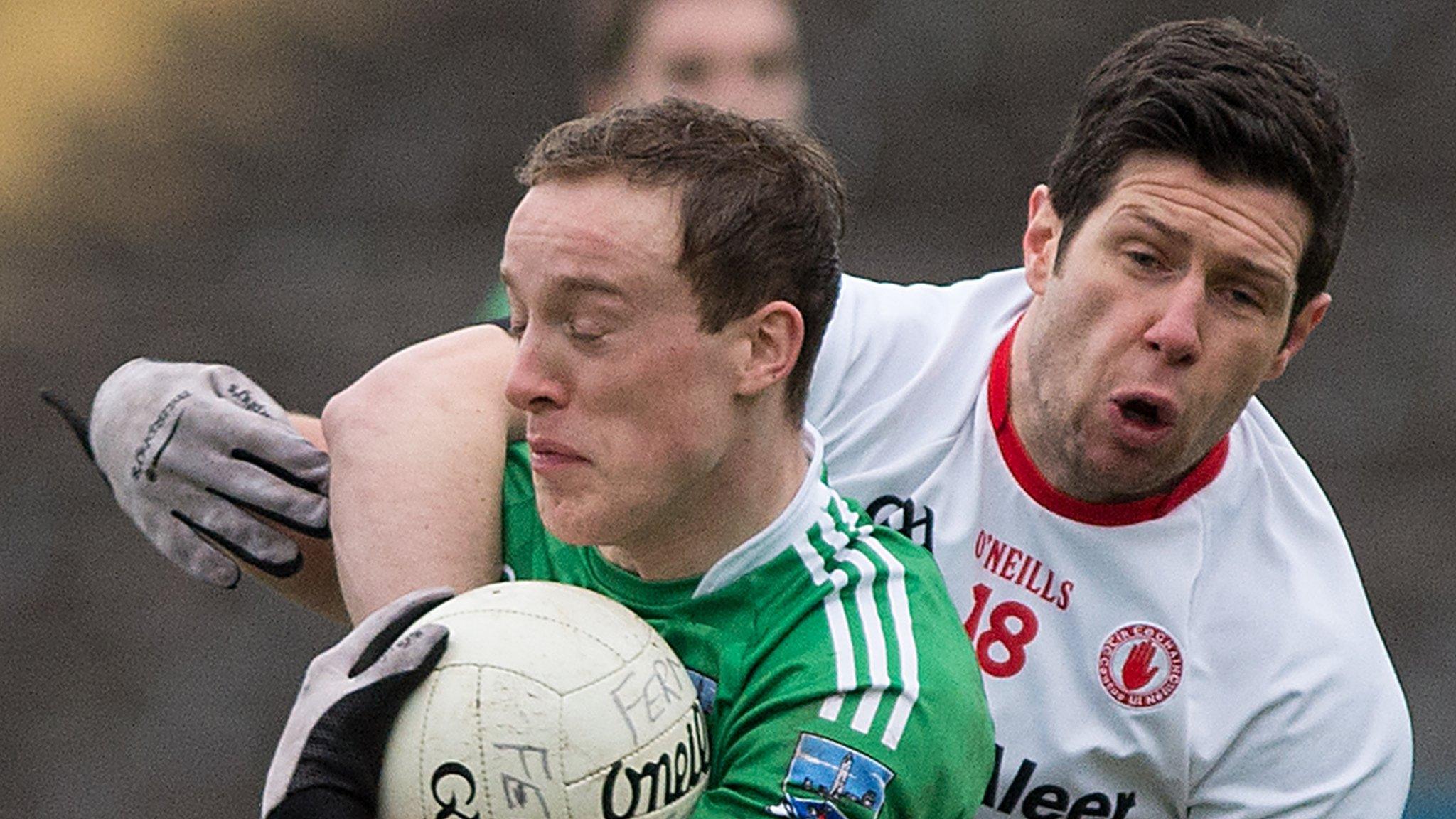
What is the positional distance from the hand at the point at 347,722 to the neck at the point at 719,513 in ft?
1.17

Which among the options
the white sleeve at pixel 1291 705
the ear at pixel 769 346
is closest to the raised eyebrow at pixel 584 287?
the ear at pixel 769 346

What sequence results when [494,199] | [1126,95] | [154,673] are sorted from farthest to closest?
[494,199] < [154,673] < [1126,95]

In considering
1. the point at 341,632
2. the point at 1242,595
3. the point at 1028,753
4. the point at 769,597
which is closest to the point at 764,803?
the point at 769,597

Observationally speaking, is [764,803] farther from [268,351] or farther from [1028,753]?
[268,351]

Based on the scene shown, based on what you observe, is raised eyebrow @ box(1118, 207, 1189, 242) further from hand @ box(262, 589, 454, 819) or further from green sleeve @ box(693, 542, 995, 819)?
hand @ box(262, 589, 454, 819)

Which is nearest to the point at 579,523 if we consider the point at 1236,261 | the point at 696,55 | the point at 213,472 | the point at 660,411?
the point at 660,411

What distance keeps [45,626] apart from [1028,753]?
17.7 feet

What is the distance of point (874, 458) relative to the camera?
3707 mm

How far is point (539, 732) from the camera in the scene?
8.91 feet

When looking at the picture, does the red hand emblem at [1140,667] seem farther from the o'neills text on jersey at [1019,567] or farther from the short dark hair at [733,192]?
the short dark hair at [733,192]

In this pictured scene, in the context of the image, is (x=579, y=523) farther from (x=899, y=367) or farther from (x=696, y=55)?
(x=696, y=55)

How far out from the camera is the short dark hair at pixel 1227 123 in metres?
3.36

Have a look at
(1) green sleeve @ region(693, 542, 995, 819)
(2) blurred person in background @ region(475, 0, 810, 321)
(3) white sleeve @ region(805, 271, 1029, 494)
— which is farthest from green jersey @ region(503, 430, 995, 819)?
(2) blurred person in background @ region(475, 0, 810, 321)

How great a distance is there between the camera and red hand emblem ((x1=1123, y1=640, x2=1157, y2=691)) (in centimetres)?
359
